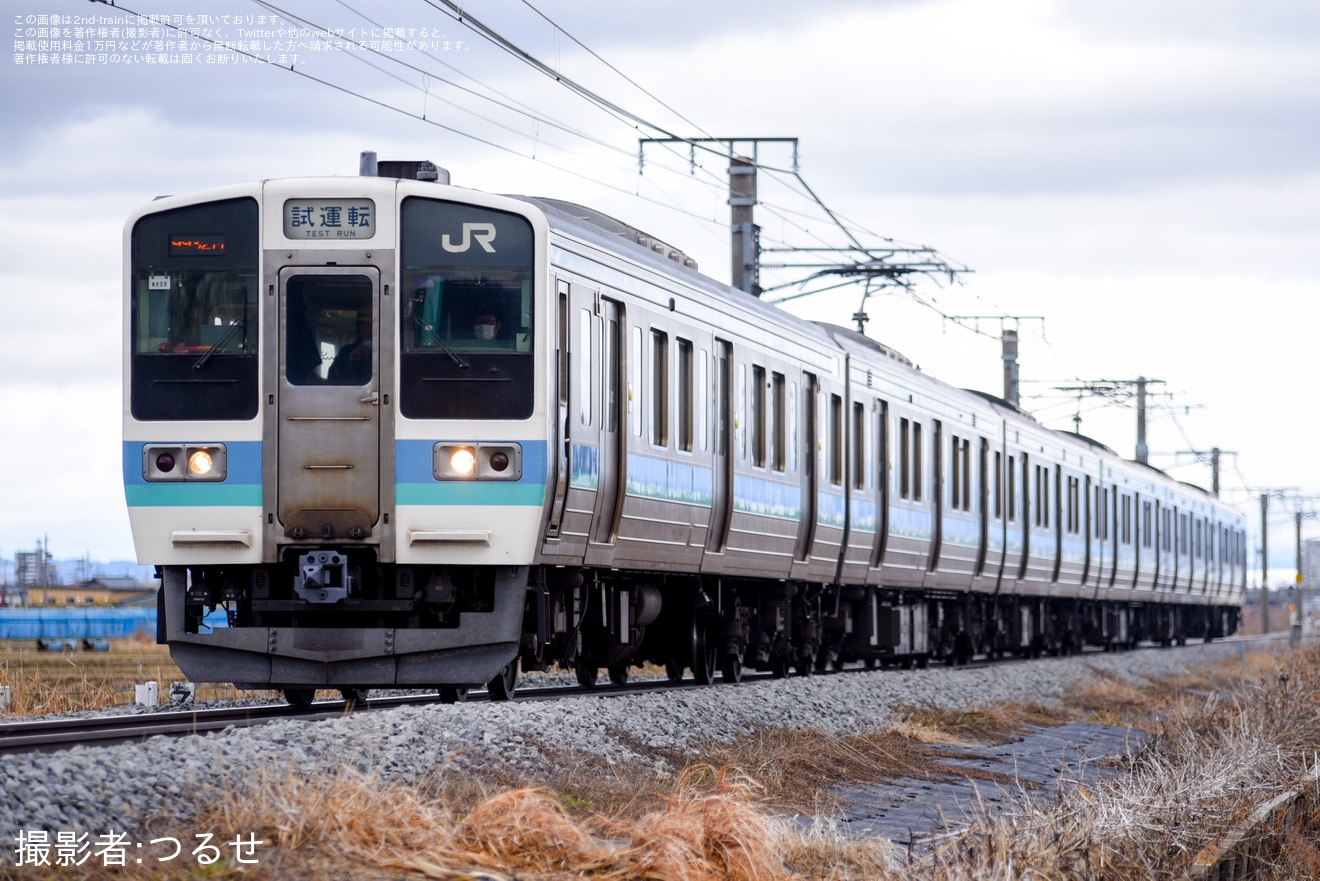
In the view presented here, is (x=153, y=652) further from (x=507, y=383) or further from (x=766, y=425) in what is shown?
(x=507, y=383)

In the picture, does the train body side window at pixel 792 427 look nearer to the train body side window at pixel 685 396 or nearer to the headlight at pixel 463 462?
the train body side window at pixel 685 396

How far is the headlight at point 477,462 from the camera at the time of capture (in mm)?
10680

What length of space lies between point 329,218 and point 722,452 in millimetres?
4542

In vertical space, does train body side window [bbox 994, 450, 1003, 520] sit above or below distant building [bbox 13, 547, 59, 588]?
above

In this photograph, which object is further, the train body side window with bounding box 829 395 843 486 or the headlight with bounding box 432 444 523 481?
the train body side window with bounding box 829 395 843 486

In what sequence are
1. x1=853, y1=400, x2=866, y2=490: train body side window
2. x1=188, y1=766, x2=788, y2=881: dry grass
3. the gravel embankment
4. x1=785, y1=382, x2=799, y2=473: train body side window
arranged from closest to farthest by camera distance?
x1=188, y1=766, x2=788, y2=881: dry grass → the gravel embankment → x1=785, y1=382, x2=799, y2=473: train body side window → x1=853, y1=400, x2=866, y2=490: train body side window

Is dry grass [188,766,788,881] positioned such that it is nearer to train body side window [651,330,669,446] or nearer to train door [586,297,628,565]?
train door [586,297,628,565]

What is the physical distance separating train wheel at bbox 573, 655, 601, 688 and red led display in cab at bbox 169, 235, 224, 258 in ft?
13.5

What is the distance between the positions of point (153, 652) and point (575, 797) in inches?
1041

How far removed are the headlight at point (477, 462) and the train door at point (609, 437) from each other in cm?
125

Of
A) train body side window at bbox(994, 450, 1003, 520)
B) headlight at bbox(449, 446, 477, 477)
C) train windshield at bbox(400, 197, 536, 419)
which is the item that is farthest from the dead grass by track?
train body side window at bbox(994, 450, 1003, 520)

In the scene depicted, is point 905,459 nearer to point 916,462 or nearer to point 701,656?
point 916,462

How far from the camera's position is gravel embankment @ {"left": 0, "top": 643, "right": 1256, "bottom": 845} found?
6336 mm

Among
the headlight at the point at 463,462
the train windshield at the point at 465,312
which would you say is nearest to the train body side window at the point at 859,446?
the train windshield at the point at 465,312
